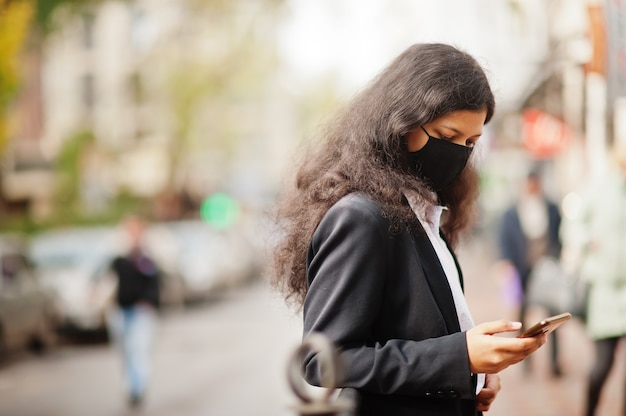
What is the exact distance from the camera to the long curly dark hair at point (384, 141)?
2.31 m

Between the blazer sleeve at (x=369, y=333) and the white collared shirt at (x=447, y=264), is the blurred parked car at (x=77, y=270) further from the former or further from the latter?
the blazer sleeve at (x=369, y=333)

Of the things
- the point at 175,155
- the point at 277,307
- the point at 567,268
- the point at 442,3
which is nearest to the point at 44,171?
the point at 175,155

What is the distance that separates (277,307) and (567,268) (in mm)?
5654

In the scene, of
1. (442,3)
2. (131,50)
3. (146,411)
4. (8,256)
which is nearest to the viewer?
(146,411)

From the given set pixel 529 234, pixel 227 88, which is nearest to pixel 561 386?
pixel 529 234

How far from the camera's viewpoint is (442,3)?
43812mm

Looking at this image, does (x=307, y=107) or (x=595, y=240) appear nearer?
(x=595, y=240)

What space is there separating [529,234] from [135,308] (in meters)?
4.21

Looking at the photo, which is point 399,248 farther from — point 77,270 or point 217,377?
point 77,270

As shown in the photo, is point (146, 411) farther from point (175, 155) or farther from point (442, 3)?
point (442, 3)

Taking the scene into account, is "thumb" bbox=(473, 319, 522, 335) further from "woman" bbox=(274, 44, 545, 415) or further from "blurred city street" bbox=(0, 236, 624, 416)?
"blurred city street" bbox=(0, 236, 624, 416)

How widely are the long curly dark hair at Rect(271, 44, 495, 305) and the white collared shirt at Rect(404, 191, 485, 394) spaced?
34 millimetres

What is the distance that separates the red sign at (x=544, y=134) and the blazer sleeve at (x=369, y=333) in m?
16.9

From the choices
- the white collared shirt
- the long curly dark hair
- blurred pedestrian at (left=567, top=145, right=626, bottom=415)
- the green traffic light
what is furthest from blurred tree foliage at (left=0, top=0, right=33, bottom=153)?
the green traffic light
